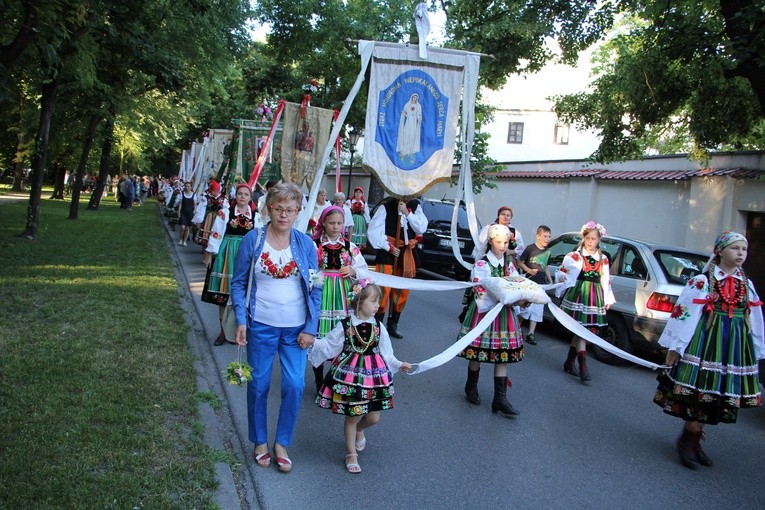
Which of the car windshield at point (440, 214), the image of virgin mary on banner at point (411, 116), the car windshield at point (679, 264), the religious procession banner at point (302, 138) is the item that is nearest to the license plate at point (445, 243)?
the car windshield at point (440, 214)

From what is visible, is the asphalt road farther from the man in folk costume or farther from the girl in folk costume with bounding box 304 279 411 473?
the man in folk costume

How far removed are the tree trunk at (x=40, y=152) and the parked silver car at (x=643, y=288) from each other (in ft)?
43.2

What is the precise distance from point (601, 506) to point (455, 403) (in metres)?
2.22

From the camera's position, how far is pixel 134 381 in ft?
19.4

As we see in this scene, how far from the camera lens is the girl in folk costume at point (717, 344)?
5.11 meters

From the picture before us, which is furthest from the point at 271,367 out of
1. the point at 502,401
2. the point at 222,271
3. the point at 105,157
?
the point at 105,157

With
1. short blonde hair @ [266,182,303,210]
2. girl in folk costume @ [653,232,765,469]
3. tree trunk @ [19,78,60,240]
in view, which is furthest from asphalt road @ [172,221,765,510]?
tree trunk @ [19,78,60,240]

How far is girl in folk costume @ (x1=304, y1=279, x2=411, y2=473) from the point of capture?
4.65m

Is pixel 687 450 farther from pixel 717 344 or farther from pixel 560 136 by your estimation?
pixel 560 136

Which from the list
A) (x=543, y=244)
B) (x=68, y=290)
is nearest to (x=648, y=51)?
(x=543, y=244)

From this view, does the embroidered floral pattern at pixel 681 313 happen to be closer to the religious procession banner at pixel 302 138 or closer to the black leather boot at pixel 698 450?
the black leather boot at pixel 698 450

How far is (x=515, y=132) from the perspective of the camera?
46.6 metres

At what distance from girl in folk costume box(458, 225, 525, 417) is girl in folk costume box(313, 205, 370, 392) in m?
1.05

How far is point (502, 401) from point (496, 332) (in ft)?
2.17
